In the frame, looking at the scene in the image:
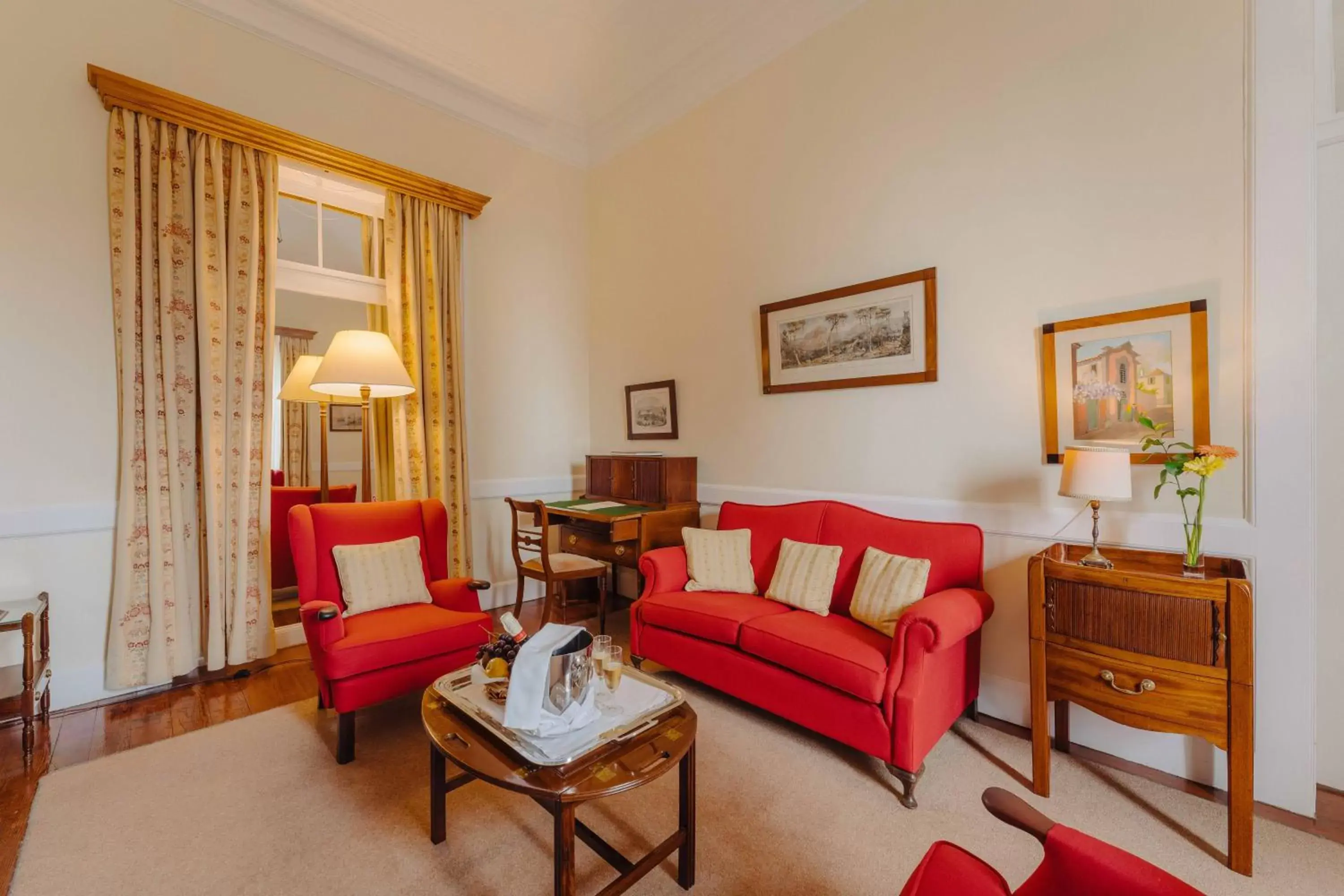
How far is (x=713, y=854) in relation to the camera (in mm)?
1857

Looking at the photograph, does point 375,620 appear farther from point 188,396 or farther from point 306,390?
point 306,390

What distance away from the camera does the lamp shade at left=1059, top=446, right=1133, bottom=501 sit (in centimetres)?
209

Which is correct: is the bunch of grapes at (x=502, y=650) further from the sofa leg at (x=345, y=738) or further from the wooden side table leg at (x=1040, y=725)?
the wooden side table leg at (x=1040, y=725)

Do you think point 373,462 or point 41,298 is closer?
point 41,298

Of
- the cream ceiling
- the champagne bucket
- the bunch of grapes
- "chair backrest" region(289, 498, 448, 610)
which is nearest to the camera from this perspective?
the champagne bucket

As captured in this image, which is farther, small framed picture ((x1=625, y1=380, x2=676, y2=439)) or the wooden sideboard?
small framed picture ((x1=625, y1=380, x2=676, y2=439))

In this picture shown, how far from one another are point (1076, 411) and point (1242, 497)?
2.05 feet

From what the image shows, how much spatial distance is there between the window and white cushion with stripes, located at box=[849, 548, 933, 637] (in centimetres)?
382

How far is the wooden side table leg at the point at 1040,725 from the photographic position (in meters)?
2.15

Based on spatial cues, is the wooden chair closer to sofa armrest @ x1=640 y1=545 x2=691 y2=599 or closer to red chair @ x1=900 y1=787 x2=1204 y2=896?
sofa armrest @ x1=640 y1=545 x2=691 y2=599

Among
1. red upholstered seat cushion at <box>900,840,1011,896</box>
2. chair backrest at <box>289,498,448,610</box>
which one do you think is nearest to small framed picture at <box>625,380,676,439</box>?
chair backrest at <box>289,498,448,610</box>

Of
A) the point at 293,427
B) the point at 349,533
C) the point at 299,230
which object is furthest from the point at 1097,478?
the point at 293,427

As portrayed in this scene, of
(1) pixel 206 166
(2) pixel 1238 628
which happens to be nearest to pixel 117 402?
(1) pixel 206 166

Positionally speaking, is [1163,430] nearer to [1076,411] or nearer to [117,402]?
[1076,411]
